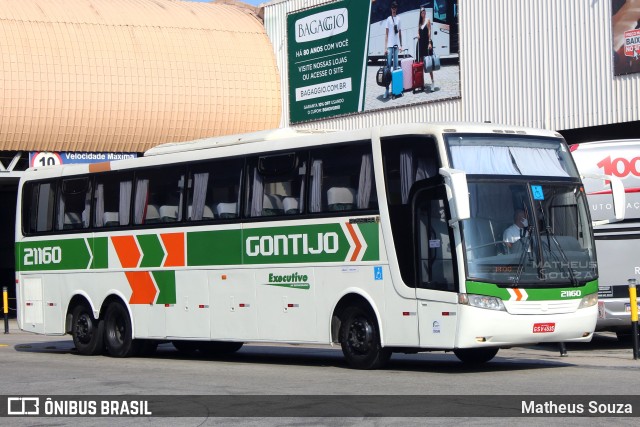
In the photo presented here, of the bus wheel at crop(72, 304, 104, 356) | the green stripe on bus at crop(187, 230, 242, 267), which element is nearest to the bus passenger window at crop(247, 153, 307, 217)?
the green stripe on bus at crop(187, 230, 242, 267)

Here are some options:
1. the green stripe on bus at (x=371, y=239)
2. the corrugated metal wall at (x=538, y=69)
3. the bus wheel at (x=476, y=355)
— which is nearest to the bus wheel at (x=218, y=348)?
the bus wheel at (x=476, y=355)

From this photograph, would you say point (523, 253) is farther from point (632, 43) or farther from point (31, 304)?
point (632, 43)

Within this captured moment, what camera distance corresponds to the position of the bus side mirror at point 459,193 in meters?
14.5

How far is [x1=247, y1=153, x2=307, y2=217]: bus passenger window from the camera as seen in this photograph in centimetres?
1750

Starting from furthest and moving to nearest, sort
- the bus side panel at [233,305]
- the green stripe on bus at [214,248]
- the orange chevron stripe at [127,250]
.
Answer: the orange chevron stripe at [127,250], the green stripe on bus at [214,248], the bus side panel at [233,305]

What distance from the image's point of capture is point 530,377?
14.8 m

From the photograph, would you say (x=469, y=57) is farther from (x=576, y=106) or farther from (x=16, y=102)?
(x=16, y=102)

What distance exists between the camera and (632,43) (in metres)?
28.3

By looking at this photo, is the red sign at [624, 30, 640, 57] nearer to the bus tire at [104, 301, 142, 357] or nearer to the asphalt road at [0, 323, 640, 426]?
the asphalt road at [0, 323, 640, 426]

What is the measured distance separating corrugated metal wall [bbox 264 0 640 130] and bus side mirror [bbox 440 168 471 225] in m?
14.9

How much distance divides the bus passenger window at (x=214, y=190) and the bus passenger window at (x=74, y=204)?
3018 mm

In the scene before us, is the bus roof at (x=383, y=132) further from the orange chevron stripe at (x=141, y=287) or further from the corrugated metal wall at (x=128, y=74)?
the corrugated metal wall at (x=128, y=74)

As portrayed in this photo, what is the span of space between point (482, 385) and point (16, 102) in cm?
2864

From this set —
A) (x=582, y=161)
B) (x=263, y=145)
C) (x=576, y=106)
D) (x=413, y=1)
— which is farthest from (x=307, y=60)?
(x=263, y=145)
